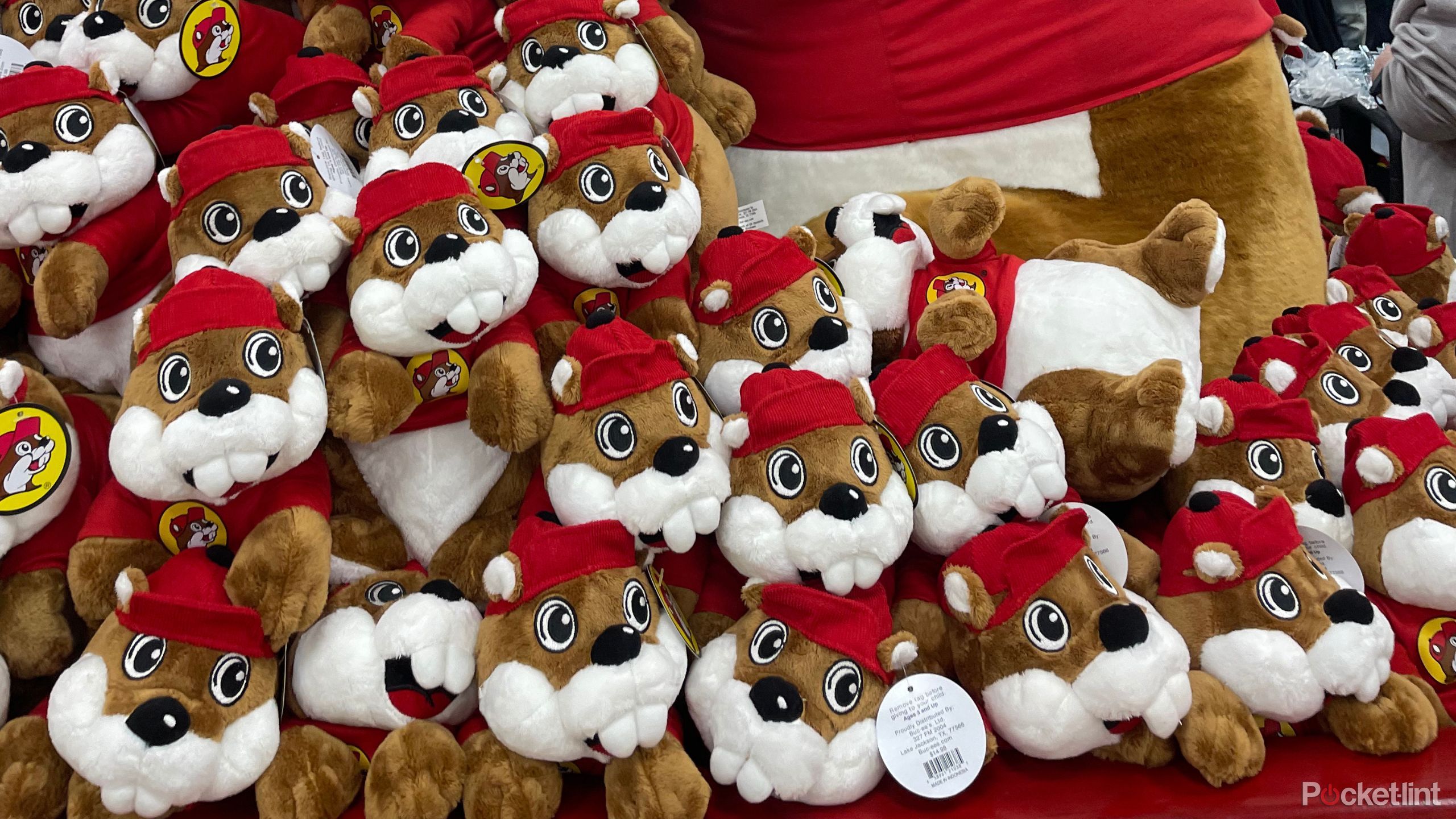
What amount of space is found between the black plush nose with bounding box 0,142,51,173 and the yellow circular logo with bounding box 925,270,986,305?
93 centimetres

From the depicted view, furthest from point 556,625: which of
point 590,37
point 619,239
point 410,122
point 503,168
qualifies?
point 590,37

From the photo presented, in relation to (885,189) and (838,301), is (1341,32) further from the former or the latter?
(838,301)

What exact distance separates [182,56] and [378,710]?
0.77 m

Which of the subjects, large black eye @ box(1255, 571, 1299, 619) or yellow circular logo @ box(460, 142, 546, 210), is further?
yellow circular logo @ box(460, 142, 546, 210)

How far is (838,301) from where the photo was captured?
1100mm

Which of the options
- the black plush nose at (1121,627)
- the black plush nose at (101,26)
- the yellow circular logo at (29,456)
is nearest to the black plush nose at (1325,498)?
the black plush nose at (1121,627)

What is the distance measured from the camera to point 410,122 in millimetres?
1087

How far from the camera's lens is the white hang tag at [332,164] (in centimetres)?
108

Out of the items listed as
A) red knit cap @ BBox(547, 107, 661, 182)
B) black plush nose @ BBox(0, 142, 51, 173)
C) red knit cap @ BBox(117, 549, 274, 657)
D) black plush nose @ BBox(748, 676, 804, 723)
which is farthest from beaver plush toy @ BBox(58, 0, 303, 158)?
black plush nose @ BBox(748, 676, 804, 723)

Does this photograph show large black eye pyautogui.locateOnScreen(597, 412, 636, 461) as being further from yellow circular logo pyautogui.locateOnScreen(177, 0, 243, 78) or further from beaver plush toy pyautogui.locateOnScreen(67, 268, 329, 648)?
yellow circular logo pyautogui.locateOnScreen(177, 0, 243, 78)

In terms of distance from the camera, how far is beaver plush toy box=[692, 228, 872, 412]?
41.2 inches

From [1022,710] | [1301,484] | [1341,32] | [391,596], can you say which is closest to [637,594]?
[391,596]

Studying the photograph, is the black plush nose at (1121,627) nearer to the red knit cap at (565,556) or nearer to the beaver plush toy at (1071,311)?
the beaver plush toy at (1071,311)

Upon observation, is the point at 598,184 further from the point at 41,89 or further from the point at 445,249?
the point at 41,89
